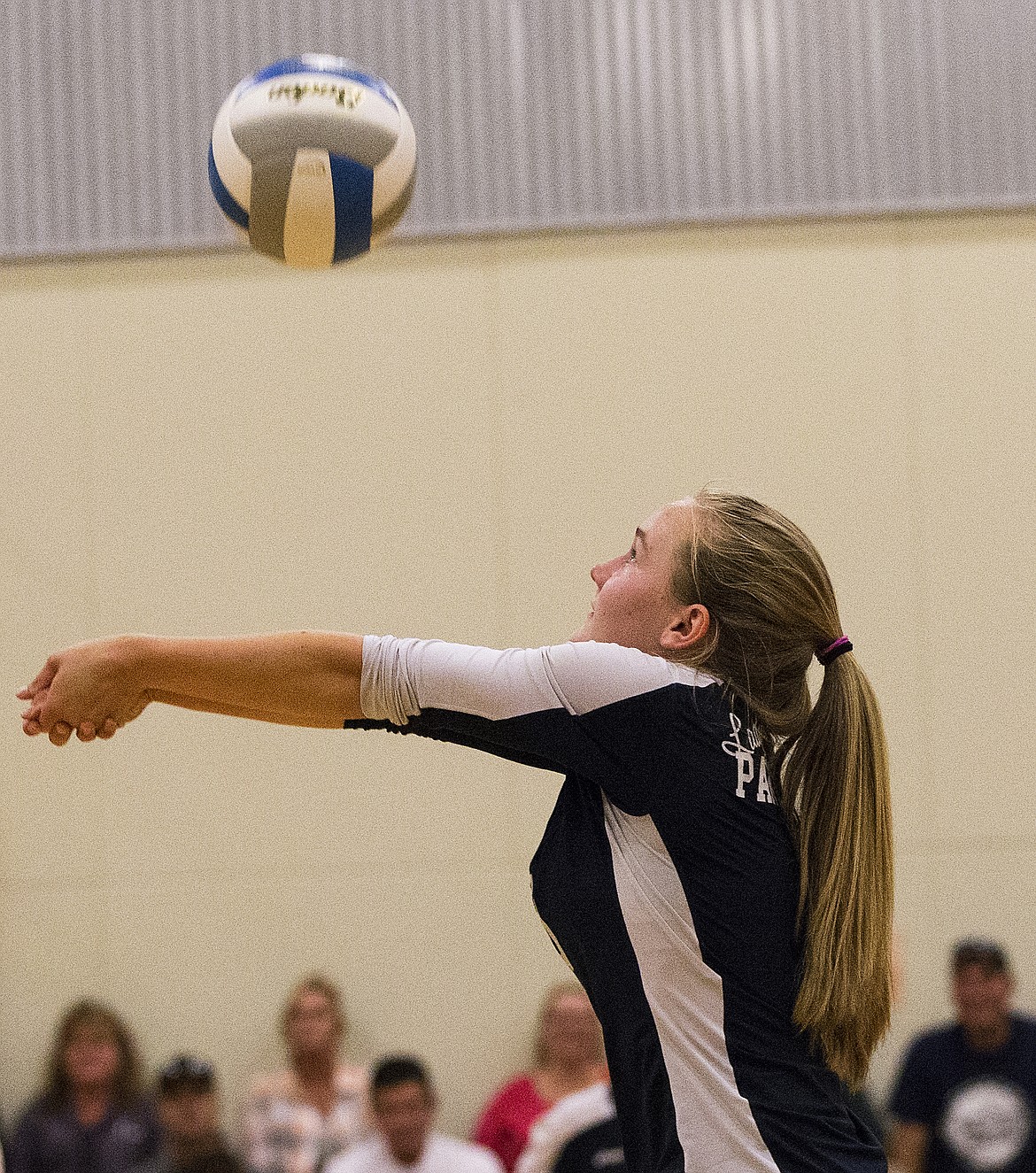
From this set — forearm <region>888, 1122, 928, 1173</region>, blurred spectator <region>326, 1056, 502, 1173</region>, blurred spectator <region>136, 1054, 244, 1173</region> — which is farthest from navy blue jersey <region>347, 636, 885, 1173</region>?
forearm <region>888, 1122, 928, 1173</region>

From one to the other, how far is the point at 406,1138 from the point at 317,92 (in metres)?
3.71

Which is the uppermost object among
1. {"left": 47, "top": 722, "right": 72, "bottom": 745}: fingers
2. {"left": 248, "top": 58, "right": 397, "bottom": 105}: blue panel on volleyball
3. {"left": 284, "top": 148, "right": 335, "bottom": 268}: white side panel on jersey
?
{"left": 248, "top": 58, "right": 397, "bottom": 105}: blue panel on volleyball

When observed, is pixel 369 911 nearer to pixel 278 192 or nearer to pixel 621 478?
pixel 621 478

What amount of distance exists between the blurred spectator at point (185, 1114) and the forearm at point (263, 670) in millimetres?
4116

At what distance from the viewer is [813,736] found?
2.24 m

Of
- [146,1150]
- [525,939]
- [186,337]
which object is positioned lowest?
[146,1150]

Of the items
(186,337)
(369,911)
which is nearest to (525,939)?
(369,911)

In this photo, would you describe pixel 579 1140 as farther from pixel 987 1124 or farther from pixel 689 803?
pixel 689 803

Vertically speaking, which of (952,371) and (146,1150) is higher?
(952,371)

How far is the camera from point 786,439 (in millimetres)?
7070

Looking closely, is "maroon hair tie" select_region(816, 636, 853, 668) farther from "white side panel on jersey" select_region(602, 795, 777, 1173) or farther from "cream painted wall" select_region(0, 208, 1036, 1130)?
"cream painted wall" select_region(0, 208, 1036, 1130)

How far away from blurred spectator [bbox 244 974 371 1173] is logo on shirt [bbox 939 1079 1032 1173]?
7.48 feet

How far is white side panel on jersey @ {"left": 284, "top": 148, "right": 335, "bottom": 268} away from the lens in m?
3.66

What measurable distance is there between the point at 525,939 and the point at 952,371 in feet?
10.7
